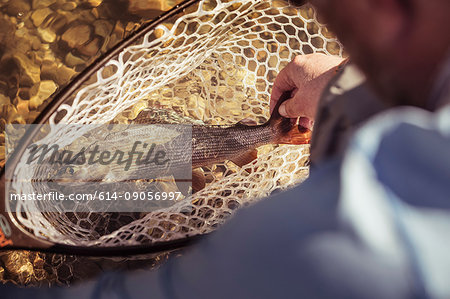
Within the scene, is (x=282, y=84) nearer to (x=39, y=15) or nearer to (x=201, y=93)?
(x=201, y=93)

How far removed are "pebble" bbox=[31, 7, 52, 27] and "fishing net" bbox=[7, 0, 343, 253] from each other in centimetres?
21

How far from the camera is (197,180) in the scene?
5.65 ft

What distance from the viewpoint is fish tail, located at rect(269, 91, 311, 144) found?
4.95 feet

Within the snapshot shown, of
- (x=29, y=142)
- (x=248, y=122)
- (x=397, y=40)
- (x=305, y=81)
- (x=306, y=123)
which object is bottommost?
(x=248, y=122)

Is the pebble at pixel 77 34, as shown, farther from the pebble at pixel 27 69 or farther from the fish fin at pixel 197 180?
the fish fin at pixel 197 180

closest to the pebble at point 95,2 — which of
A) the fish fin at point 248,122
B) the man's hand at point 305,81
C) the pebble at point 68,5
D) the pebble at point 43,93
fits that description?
the pebble at point 68,5

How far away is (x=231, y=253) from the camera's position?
1.35 feet

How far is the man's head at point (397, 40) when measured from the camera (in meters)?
0.36

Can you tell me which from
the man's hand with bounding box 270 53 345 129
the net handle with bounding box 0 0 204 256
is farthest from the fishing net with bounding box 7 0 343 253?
the man's hand with bounding box 270 53 345 129

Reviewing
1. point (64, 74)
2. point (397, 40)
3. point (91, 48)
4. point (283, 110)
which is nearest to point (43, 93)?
point (64, 74)

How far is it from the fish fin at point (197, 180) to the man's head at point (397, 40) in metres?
1.34

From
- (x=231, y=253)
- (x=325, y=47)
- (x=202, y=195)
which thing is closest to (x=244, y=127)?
(x=202, y=195)

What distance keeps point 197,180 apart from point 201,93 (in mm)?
414

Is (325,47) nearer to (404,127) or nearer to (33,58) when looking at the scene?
(33,58)
